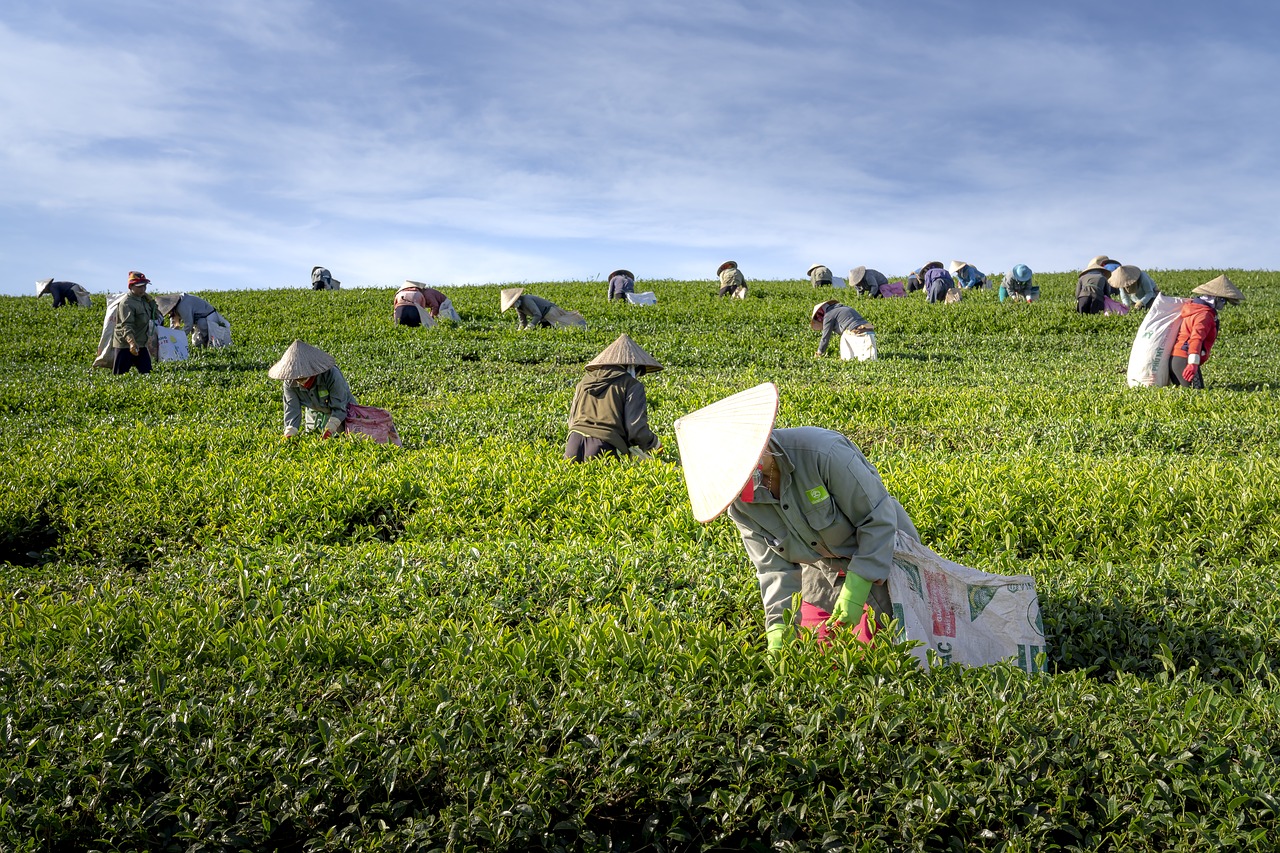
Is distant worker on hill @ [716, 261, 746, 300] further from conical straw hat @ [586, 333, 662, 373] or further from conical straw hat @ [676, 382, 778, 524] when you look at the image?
conical straw hat @ [676, 382, 778, 524]

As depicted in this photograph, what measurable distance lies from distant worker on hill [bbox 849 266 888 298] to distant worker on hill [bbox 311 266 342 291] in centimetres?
1870

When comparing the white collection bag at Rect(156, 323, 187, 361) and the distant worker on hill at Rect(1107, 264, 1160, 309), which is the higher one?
the distant worker on hill at Rect(1107, 264, 1160, 309)

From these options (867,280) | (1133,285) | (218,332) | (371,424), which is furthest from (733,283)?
(371,424)

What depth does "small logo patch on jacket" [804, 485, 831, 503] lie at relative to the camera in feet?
11.1

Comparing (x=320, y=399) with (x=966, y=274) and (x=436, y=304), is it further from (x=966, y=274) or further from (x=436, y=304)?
(x=966, y=274)

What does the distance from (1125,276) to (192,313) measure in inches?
916

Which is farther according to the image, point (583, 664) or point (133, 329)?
point (133, 329)

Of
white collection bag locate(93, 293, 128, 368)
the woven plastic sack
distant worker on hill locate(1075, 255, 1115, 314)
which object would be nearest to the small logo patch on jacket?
the woven plastic sack

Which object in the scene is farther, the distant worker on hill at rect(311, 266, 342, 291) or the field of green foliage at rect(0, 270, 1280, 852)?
the distant worker on hill at rect(311, 266, 342, 291)

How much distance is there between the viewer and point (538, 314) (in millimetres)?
20281

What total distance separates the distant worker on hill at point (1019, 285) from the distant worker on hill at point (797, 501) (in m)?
23.3

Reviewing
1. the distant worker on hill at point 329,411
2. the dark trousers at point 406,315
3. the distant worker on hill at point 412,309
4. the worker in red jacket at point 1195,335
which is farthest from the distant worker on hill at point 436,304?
the worker in red jacket at point 1195,335

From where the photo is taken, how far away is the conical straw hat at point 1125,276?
2180cm

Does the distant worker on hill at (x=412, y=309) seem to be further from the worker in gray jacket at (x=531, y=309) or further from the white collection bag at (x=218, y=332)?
the white collection bag at (x=218, y=332)
